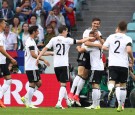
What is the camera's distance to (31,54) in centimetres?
2683

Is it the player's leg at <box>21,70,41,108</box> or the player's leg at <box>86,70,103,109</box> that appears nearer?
the player's leg at <box>86,70,103,109</box>

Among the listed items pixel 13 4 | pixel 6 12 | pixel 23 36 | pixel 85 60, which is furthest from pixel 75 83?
pixel 13 4

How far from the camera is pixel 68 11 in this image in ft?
108

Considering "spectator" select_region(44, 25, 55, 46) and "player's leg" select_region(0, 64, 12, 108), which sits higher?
"spectator" select_region(44, 25, 55, 46)

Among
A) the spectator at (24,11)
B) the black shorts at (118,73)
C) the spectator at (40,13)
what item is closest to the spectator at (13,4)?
the spectator at (24,11)

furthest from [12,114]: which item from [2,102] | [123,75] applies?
[2,102]

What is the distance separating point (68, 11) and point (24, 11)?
158cm

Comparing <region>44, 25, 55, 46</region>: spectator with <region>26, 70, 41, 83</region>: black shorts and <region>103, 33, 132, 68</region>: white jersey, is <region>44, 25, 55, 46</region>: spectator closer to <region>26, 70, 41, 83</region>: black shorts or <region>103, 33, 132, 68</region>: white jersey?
<region>26, 70, 41, 83</region>: black shorts

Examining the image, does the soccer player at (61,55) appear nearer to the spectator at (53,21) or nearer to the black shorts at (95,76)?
the black shorts at (95,76)

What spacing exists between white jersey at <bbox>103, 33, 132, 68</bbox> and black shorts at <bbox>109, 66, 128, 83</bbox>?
10cm

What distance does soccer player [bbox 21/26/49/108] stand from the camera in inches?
1057

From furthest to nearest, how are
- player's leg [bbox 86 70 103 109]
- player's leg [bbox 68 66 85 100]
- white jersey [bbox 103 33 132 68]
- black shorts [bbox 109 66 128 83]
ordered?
player's leg [bbox 68 66 85 100] < player's leg [bbox 86 70 103 109] < black shorts [bbox 109 66 128 83] < white jersey [bbox 103 33 132 68]

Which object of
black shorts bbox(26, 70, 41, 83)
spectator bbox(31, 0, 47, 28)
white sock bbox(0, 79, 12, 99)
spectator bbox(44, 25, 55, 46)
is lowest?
white sock bbox(0, 79, 12, 99)

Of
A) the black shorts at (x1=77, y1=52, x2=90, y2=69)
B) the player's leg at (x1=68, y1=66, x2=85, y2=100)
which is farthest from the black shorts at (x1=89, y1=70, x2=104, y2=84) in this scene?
the player's leg at (x1=68, y1=66, x2=85, y2=100)
